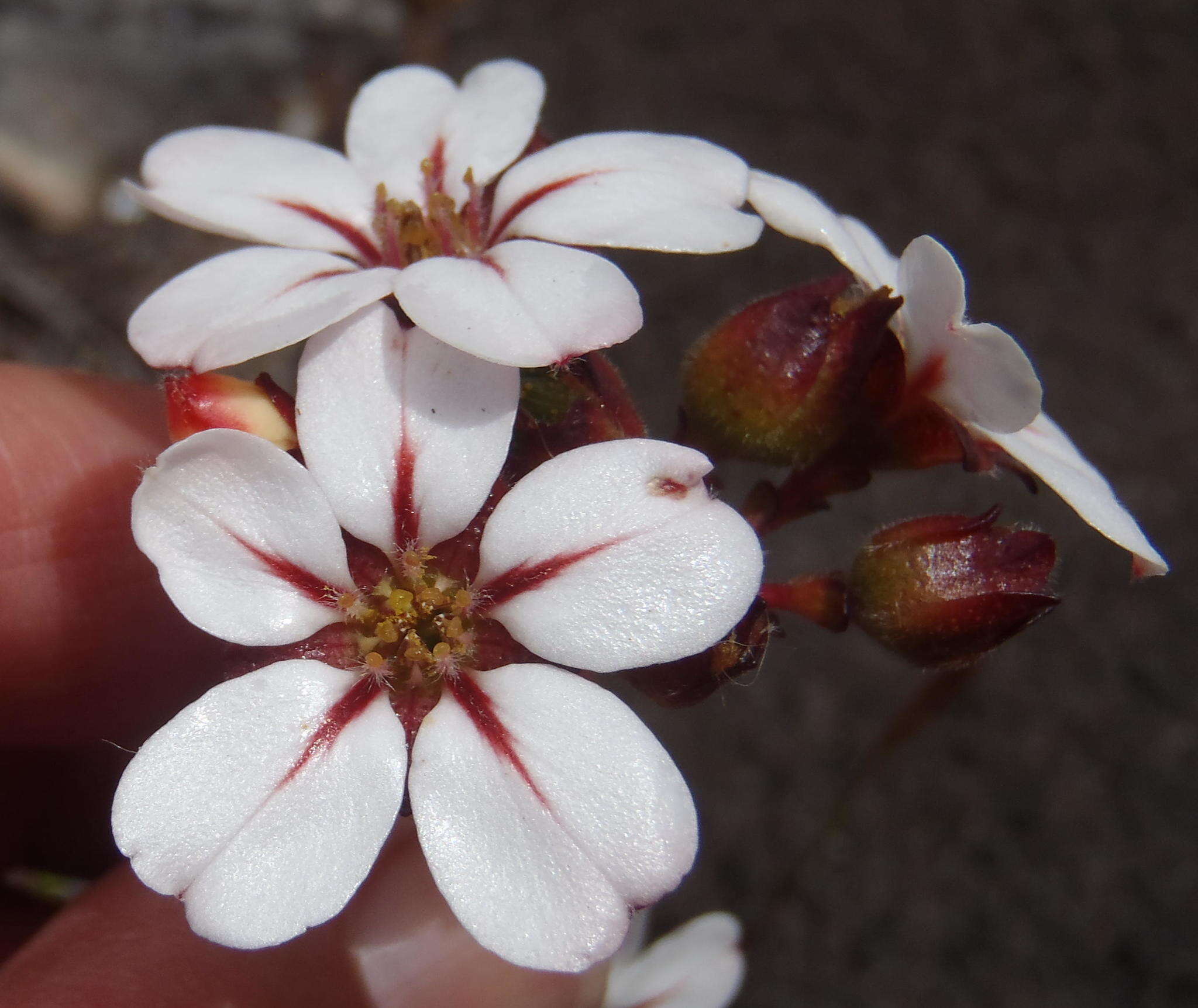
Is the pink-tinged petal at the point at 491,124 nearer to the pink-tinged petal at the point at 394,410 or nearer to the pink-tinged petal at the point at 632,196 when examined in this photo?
the pink-tinged petal at the point at 632,196

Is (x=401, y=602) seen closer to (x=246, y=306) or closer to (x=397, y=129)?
(x=246, y=306)

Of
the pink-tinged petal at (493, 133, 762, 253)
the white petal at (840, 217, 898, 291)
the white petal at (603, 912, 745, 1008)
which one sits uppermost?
the pink-tinged petal at (493, 133, 762, 253)

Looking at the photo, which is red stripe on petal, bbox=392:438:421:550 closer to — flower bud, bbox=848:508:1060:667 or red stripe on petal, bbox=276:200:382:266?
red stripe on petal, bbox=276:200:382:266

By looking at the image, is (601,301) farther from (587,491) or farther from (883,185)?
(883,185)

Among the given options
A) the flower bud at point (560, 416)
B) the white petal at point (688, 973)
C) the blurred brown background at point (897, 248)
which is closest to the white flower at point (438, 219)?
the flower bud at point (560, 416)

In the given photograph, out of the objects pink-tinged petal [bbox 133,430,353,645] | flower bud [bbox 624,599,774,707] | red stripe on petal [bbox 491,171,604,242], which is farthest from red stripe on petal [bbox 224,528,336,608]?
red stripe on petal [bbox 491,171,604,242]
